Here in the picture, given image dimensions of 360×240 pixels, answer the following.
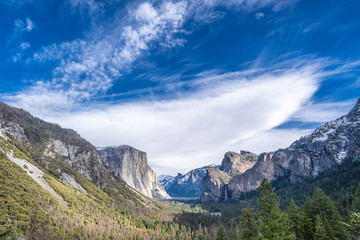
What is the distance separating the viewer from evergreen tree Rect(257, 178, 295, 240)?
21.5 metres

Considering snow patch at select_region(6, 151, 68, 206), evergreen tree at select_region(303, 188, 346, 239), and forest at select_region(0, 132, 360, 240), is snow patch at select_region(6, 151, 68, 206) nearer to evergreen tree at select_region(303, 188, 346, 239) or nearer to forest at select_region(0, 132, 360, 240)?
forest at select_region(0, 132, 360, 240)

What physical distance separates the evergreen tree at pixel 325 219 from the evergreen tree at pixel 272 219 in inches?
654

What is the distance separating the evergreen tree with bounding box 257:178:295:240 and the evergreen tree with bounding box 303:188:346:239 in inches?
654

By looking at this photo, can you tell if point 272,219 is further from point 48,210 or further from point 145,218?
point 145,218

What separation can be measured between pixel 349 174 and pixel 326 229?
19577 centimetres

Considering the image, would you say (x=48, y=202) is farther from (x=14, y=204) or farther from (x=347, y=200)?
(x=347, y=200)

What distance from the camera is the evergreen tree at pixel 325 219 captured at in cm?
3404

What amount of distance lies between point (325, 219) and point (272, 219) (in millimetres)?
23997

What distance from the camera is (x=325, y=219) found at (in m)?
37.4

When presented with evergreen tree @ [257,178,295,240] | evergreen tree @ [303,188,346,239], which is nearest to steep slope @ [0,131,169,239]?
evergreen tree @ [257,178,295,240]

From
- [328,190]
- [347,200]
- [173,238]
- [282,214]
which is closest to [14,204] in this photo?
[173,238]

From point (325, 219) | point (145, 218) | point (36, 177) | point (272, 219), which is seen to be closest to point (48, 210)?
point (36, 177)

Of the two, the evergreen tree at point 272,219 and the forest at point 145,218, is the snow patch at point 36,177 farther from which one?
the evergreen tree at point 272,219

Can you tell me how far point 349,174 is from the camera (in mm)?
181000
